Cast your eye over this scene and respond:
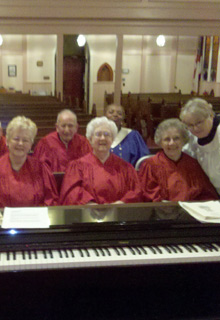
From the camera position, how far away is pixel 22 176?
9.64 ft

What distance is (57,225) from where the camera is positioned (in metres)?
2.24

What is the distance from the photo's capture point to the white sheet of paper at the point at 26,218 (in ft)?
7.36

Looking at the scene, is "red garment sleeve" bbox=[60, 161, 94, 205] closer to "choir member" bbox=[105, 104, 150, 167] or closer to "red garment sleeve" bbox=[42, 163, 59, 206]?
"red garment sleeve" bbox=[42, 163, 59, 206]

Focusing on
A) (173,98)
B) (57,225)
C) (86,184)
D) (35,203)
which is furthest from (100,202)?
(173,98)

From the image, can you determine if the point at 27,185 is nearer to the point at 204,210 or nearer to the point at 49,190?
the point at 49,190

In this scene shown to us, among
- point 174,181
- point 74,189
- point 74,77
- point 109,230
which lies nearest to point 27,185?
point 74,189

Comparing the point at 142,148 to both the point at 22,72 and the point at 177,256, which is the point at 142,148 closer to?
the point at 177,256

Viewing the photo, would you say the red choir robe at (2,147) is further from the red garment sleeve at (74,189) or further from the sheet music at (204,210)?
the sheet music at (204,210)

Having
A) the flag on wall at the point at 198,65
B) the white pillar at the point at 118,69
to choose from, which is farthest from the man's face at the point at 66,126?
the flag on wall at the point at 198,65

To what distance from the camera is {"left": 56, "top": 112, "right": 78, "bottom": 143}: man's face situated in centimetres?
434

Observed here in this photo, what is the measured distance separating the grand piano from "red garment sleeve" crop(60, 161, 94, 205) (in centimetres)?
48

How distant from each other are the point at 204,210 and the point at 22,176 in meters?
1.29

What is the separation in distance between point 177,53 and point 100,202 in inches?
553

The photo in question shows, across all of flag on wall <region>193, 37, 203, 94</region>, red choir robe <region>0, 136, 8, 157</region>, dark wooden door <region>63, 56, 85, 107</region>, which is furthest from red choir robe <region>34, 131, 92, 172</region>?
flag on wall <region>193, 37, 203, 94</region>
